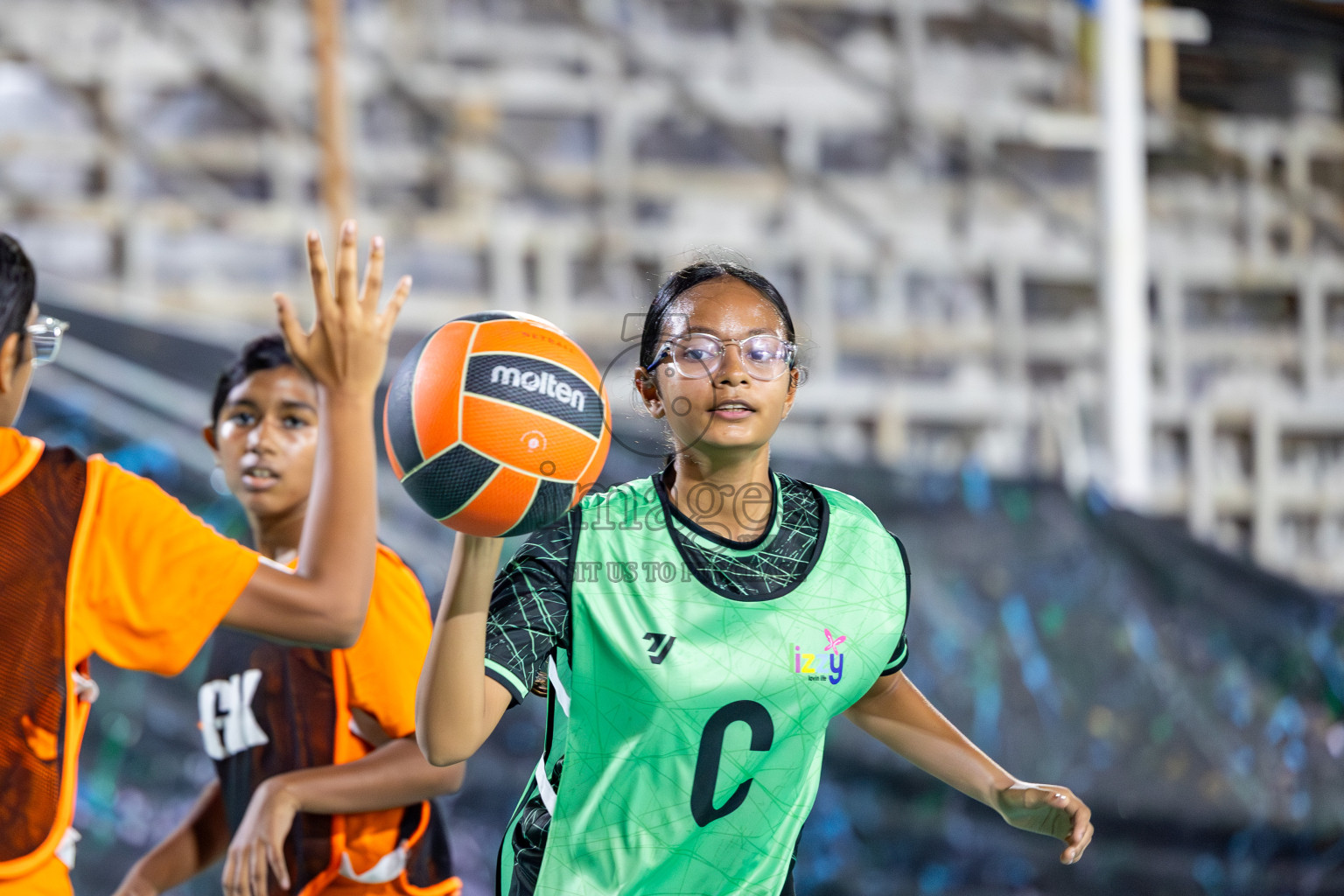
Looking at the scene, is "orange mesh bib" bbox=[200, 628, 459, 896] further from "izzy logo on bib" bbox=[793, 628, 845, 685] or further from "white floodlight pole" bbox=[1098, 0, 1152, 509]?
"white floodlight pole" bbox=[1098, 0, 1152, 509]

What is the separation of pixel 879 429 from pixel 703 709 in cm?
564

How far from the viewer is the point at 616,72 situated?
290 inches

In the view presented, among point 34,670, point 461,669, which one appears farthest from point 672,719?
point 34,670

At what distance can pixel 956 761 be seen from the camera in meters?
2.03

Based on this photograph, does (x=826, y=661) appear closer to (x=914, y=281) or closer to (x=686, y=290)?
(x=686, y=290)

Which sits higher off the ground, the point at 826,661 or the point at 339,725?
the point at 826,661

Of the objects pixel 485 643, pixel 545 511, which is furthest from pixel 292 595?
pixel 545 511

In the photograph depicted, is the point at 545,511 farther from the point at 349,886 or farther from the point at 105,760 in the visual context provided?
the point at 105,760

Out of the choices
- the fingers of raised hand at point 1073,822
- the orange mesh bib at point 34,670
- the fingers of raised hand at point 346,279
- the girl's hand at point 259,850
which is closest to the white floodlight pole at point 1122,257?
the fingers of raised hand at point 1073,822

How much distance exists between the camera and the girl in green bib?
5.90 ft

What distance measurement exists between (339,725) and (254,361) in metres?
0.86

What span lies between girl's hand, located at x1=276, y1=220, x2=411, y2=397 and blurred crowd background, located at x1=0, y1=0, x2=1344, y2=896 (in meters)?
2.77

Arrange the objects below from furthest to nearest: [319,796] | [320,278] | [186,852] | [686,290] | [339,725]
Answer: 1. [186,852]
2. [339,725]
3. [319,796]
4. [686,290]
5. [320,278]

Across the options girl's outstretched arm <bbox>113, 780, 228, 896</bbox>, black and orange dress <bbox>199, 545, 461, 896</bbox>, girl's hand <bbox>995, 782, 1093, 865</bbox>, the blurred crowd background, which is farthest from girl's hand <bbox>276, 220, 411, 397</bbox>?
the blurred crowd background
